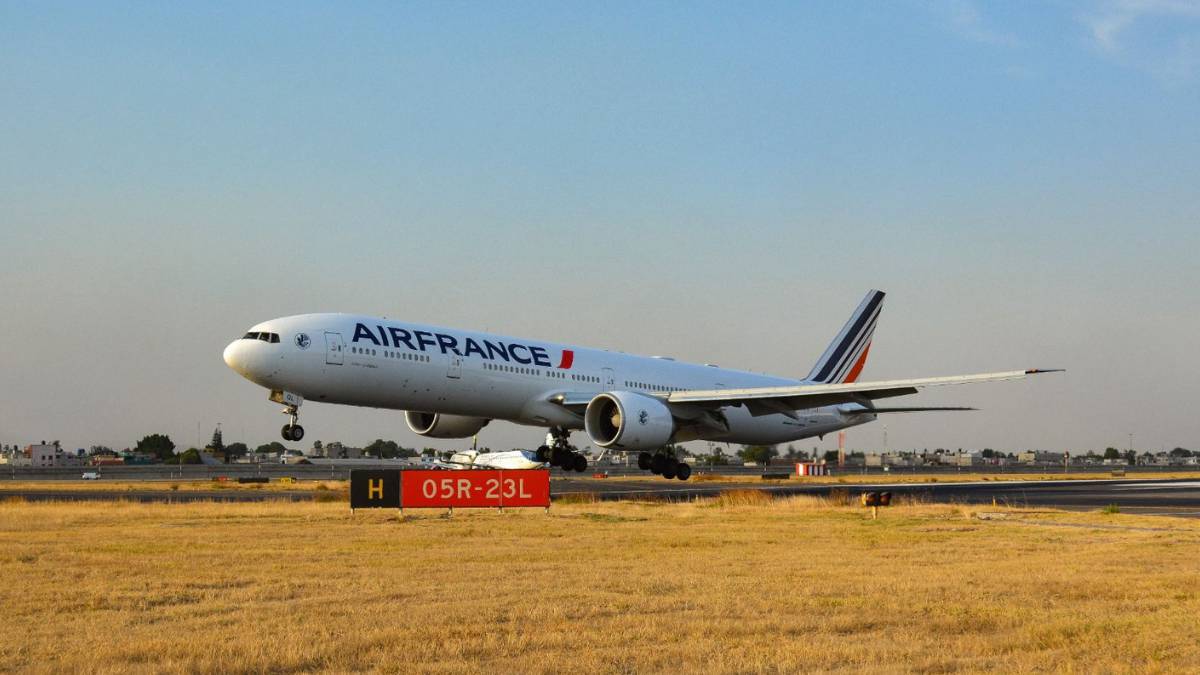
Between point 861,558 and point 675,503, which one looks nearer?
point 861,558

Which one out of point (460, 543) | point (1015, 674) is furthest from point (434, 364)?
point (1015, 674)

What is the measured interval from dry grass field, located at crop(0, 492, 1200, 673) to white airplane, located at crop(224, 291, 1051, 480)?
245 inches

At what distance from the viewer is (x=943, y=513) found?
3838 cm

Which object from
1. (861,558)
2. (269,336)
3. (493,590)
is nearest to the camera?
(493,590)

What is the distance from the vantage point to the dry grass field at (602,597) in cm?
1192

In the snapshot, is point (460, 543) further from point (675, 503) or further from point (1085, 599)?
point (675, 503)

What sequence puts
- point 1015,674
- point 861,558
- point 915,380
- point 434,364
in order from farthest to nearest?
1. point 915,380
2. point 434,364
3. point 861,558
4. point 1015,674

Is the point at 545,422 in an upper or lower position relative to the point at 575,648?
upper

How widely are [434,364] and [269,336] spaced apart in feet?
18.8

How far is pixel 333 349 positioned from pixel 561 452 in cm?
1278

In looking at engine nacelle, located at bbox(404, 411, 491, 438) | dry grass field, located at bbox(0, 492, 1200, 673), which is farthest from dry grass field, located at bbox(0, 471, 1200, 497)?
dry grass field, located at bbox(0, 492, 1200, 673)

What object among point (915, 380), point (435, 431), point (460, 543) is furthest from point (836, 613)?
point (435, 431)

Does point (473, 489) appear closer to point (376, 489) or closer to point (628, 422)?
point (376, 489)

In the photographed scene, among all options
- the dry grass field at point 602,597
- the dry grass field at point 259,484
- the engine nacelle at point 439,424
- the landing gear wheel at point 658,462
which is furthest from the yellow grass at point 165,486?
the dry grass field at point 602,597
